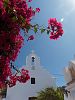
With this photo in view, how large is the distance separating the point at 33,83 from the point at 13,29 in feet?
80.3

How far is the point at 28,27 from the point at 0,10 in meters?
0.55

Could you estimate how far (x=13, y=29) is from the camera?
3.48 metres

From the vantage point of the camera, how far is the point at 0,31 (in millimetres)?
3412

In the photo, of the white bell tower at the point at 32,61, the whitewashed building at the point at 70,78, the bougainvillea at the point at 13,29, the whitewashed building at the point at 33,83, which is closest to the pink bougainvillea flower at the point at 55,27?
the bougainvillea at the point at 13,29

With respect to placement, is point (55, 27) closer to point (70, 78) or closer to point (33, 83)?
point (70, 78)

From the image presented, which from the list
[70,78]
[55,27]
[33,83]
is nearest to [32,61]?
[33,83]

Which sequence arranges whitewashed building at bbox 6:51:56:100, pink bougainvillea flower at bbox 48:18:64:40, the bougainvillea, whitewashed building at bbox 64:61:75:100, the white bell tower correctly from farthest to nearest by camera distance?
1. the white bell tower
2. whitewashed building at bbox 6:51:56:100
3. whitewashed building at bbox 64:61:75:100
4. pink bougainvillea flower at bbox 48:18:64:40
5. the bougainvillea

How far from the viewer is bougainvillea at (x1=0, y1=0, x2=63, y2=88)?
11.2 feet

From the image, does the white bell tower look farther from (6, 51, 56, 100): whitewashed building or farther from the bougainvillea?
the bougainvillea

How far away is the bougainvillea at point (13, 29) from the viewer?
342cm

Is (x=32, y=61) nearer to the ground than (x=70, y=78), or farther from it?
farther from it

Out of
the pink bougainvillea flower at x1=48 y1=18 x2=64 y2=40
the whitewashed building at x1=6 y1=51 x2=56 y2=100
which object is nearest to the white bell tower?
the whitewashed building at x1=6 y1=51 x2=56 y2=100

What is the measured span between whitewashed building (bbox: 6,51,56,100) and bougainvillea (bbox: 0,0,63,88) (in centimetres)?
2303

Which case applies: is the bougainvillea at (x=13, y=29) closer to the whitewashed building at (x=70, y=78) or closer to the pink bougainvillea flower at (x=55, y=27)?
the pink bougainvillea flower at (x=55, y=27)
